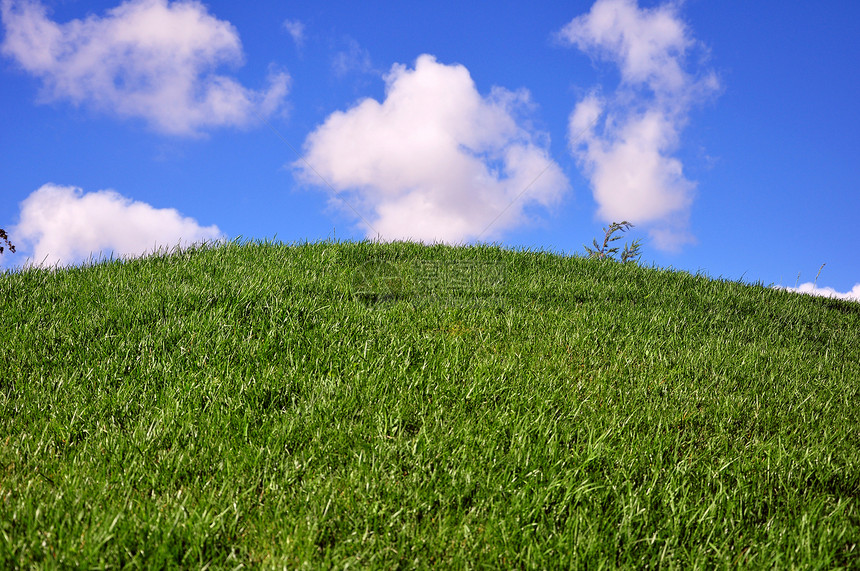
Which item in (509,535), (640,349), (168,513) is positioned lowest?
(168,513)

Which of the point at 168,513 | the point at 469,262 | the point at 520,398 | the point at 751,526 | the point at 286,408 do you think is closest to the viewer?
the point at 168,513

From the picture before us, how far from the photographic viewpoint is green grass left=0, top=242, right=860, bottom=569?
2.47m

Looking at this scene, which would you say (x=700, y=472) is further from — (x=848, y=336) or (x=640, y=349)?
(x=848, y=336)

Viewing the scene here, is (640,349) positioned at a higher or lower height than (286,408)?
higher

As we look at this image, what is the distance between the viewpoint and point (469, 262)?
7.80m

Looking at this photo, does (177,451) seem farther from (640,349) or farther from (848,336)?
(848,336)

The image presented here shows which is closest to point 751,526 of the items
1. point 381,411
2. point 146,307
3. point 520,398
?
point 520,398

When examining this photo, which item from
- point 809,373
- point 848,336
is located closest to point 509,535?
point 809,373

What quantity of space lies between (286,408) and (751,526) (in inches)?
105

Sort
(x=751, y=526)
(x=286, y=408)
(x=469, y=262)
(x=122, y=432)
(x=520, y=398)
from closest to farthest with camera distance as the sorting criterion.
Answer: (x=751, y=526) < (x=122, y=432) < (x=286, y=408) < (x=520, y=398) < (x=469, y=262)

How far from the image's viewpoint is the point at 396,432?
326 cm

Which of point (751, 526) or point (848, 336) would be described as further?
point (848, 336)

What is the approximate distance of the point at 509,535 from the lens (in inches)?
99.0

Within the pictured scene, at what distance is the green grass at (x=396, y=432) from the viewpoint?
2467 mm
